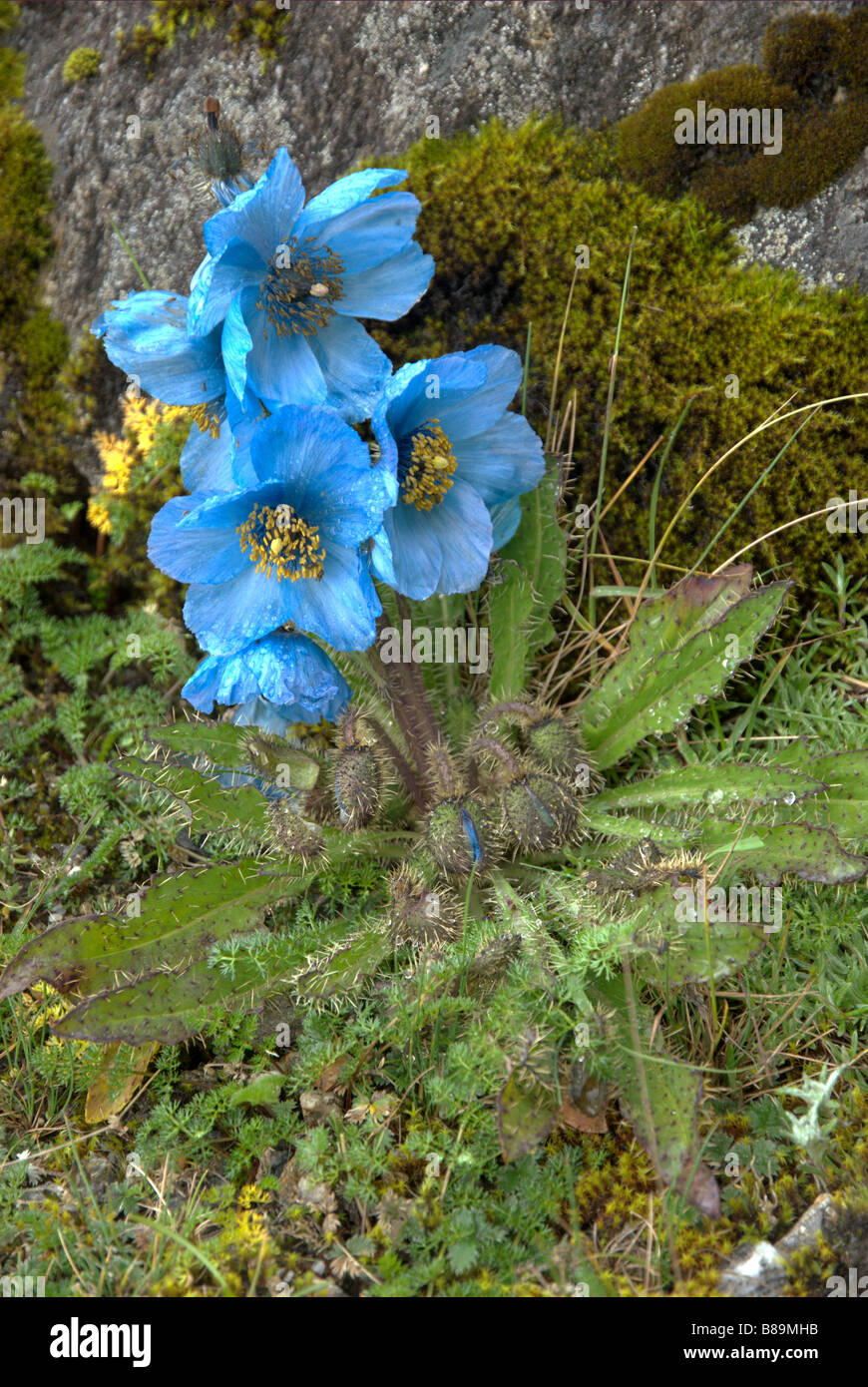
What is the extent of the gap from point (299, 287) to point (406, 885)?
1.35 metres

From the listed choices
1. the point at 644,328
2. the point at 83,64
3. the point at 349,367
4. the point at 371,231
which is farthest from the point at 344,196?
the point at 83,64

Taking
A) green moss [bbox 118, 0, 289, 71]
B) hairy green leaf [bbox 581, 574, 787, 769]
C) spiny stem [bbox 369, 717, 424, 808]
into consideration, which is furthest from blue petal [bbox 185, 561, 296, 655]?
green moss [bbox 118, 0, 289, 71]

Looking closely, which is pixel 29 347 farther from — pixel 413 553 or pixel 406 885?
pixel 406 885

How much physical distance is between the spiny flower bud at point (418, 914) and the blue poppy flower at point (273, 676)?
457 mm

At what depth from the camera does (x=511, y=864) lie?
2.55 m

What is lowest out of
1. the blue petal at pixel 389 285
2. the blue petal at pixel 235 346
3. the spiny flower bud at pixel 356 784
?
the spiny flower bud at pixel 356 784

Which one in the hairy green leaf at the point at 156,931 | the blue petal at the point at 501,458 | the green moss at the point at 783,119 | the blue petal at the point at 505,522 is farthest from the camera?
the green moss at the point at 783,119

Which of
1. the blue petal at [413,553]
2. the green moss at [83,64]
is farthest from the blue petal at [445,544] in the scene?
the green moss at [83,64]

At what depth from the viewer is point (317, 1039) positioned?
2.21 meters

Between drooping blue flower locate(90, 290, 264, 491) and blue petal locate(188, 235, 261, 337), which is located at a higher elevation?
blue petal locate(188, 235, 261, 337)

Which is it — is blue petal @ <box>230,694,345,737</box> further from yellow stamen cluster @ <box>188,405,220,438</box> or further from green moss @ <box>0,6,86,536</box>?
green moss @ <box>0,6,86,536</box>

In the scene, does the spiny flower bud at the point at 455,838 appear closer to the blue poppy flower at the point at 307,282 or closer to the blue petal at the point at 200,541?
the blue petal at the point at 200,541

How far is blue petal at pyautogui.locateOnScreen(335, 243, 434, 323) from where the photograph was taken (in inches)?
88.2

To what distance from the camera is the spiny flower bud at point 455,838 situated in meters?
2.30
